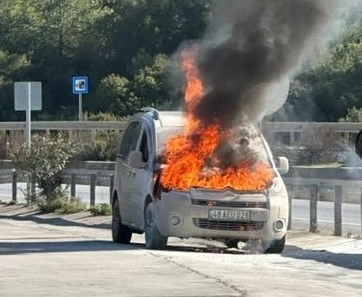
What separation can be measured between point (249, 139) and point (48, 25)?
4997 cm

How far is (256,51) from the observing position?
1834 cm

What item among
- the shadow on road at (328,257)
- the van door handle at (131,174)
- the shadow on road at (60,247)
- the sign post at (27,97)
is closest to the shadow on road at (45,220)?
the sign post at (27,97)

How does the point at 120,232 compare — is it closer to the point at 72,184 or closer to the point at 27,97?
the point at 72,184

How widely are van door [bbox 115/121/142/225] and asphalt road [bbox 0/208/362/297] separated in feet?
1.72

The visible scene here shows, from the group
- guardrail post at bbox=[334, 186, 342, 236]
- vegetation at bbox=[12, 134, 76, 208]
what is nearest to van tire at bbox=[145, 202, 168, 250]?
guardrail post at bbox=[334, 186, 342, 236]

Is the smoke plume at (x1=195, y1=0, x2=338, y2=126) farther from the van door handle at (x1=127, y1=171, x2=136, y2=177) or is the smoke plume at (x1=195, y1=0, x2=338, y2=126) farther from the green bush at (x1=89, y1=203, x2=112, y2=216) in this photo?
the green bush at (x1=89, y1=203, x2=112, y2=216)

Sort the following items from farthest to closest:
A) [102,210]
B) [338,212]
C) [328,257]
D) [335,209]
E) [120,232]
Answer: [102,210] < [335,209] < [338,212] < [120,232] < [328,257]

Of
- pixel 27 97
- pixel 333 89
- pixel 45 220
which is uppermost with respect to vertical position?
pixel 333 89

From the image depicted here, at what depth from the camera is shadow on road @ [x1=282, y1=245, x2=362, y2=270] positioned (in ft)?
51.2

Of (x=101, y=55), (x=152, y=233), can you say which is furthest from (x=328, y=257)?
(x=101, y=55)

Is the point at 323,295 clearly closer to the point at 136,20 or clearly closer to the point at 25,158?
the point at 25,158

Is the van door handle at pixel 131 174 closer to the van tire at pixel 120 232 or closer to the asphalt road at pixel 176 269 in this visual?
the van tire at pixel 120 232

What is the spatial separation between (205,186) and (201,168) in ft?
1.12

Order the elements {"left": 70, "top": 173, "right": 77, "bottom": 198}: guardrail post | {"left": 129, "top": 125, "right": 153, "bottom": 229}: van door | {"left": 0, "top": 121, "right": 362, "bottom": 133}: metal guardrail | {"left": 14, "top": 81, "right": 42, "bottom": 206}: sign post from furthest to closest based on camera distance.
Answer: {"left": 0, "top": 121, "right": 362, "bottom": 133}: metal guardrail
{"left": 14, "top": 81, "right": 42, "bottom": 206}: sign post
{"left": 70, "top": 173, "right": 77, "bottom": 198}: guardrail post
{"left": 129, "top": 125, "right": 153, "bottom": 229}: van door
